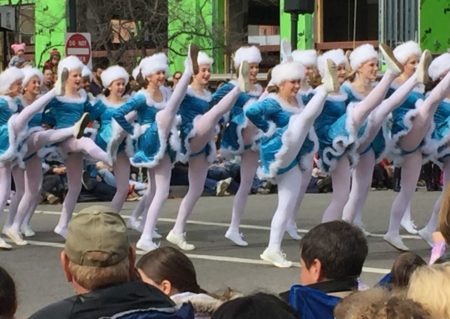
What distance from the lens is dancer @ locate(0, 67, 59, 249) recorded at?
10242 mm

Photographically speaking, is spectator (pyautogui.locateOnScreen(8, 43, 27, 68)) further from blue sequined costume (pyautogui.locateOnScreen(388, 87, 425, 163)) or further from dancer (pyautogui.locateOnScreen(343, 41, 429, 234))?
blue sequined costume (pyautogui.locateOnScreen(388, 87, 425, 163))

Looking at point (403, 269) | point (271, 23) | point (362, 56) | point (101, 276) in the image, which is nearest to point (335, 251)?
point (403, 269)

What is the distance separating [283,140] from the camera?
913cm

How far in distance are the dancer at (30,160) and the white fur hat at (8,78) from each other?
0.12 metres

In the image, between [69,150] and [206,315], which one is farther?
[69,150]

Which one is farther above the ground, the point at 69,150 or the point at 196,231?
the point at 69,150

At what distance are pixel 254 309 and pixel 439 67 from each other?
7547 millimetres

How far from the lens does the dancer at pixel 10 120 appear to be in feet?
33.6

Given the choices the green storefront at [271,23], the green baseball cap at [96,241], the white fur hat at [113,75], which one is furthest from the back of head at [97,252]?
the green storefront at [271,23]

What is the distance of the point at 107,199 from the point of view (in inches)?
615

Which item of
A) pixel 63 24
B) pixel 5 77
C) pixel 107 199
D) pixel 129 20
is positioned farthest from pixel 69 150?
pixel 63 24

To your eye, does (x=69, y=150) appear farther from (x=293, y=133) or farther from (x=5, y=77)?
(x=293, y=133)

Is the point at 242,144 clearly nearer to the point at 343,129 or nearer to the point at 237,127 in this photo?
the point at 237,127

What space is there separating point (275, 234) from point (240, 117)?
5.60 ft
